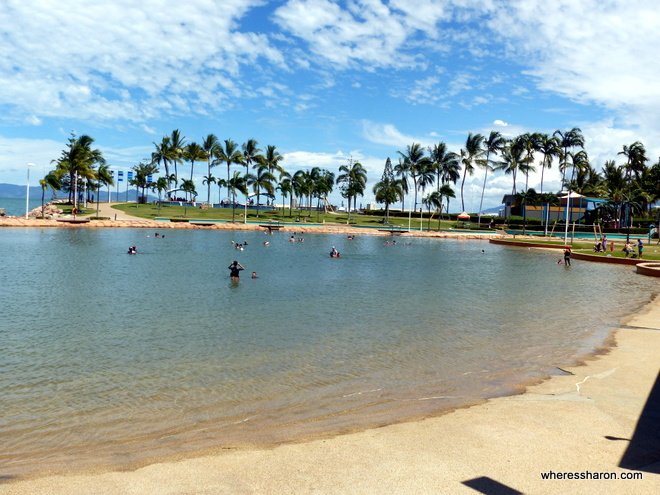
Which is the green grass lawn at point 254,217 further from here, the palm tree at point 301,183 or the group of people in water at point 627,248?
the group of people in water at point 627,248

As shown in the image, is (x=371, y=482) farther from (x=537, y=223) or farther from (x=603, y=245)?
(x=537, y=223)

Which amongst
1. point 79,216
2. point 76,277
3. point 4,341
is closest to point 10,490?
point 4,341

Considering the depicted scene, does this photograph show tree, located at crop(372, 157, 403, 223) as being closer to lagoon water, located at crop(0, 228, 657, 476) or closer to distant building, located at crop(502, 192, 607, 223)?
distant building, located at crop(502, 192, 607, 223)

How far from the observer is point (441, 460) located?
7.15m

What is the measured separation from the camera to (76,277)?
27.4 metres

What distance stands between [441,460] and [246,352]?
298 inches

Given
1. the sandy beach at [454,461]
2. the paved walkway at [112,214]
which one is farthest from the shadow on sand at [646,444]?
the paved walkway at [112,214]

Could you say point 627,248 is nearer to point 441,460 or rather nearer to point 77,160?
point 441,460

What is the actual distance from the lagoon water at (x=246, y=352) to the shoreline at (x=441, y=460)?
56cm

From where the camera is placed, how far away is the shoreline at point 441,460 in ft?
20.9

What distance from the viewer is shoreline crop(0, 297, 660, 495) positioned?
6375 mm

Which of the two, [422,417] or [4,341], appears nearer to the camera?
[422,417]

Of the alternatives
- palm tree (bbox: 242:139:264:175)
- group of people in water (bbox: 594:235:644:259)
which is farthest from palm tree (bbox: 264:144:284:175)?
group of people in water (bbox: 594:235:644:259)

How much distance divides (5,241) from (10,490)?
1993 inches
